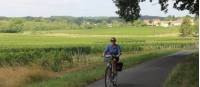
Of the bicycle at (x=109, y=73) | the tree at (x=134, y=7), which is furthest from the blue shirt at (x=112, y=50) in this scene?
the tree at (x=134, y=7)

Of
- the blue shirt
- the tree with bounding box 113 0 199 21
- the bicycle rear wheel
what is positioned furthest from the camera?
the tree with bounding box 113 0 199 21

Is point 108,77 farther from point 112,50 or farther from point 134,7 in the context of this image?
point 134,7

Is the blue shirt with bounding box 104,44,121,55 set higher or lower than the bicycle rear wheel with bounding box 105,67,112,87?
higher

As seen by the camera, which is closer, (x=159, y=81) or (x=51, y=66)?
(x=159, y=81)

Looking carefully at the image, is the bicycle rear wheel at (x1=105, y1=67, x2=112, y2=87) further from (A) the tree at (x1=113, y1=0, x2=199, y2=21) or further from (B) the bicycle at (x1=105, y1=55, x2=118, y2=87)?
(A) the tree at (x1=113, y1=0, x2=199, y2=21)

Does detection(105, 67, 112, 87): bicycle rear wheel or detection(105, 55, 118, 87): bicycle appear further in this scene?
detection(105, 67, 112, 87): bicycle rear wheel

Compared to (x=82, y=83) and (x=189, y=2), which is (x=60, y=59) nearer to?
(x=189, y=2)

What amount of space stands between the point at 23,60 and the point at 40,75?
610 inches

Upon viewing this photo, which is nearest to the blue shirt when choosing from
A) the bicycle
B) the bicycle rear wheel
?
the bicycle

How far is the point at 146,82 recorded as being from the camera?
16.9m

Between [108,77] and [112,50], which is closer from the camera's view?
[112,50]

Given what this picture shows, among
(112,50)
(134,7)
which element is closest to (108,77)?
(112,50)

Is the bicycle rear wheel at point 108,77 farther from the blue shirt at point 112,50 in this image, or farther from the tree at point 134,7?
the tree at point 134,7

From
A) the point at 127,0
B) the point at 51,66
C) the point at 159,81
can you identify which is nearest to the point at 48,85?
the point at 159,81
